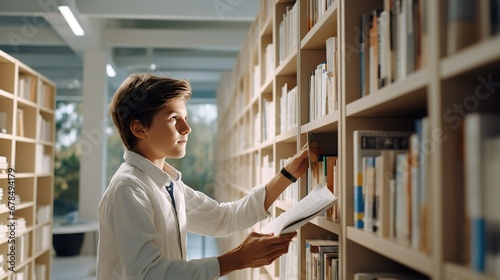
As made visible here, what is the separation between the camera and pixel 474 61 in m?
0.81

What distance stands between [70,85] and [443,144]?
11.5 metres

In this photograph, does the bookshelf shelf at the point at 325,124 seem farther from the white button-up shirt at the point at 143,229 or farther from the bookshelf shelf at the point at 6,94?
the bookshelf shelf at the point at 6,94

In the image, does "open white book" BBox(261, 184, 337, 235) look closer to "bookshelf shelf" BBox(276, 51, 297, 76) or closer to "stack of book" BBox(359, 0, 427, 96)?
"stack of book" BBox(359, 0, 427, 96)

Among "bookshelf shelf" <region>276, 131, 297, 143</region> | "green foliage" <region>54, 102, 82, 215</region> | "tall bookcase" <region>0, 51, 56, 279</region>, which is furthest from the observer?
"green foliage" <region>54, 102, 82, 215</region>

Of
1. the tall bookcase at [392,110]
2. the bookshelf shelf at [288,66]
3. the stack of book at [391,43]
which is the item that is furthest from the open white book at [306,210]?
the bookshelf shelf at [288,66]

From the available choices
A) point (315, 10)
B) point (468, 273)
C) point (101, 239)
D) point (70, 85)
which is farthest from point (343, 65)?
point (70, 85)

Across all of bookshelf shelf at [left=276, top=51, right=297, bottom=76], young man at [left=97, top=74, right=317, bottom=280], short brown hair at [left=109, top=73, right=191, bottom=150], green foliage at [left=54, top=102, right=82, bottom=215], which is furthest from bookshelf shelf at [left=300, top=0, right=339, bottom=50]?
green foliage at [left=54, top=102, right=82, bottom=215]

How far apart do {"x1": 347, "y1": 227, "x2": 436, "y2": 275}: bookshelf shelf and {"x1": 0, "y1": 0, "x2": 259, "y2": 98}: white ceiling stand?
496 cm

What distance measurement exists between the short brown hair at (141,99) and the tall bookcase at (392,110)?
0.64 m

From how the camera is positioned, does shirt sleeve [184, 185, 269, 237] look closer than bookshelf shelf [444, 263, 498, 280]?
No

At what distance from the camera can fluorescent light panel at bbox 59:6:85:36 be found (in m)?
5.34

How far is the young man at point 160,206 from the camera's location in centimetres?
173

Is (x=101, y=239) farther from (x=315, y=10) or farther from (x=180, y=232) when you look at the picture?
(x=315, y=10)

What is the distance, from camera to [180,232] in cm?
201
